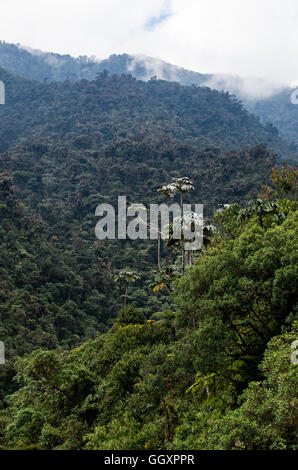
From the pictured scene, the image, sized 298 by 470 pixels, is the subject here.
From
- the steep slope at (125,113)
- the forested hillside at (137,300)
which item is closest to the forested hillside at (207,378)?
the forested hillside at (137,300)

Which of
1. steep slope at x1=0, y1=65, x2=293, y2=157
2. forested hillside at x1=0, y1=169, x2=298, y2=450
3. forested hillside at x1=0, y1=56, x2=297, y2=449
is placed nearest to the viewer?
forested hillside at x1=0, y1=169, x2=298, y2=450

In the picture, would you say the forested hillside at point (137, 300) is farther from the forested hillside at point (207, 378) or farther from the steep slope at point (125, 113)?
the steep slope at point (125, 113)

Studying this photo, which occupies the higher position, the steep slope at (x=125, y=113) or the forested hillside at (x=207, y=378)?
the steep slope at (x=125, y=113)

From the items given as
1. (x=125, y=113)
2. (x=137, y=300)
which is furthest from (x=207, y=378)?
(x=125, y=113)

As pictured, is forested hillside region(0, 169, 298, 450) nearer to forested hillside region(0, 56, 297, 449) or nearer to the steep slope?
forested hillside region(0, 56, 297, 449)

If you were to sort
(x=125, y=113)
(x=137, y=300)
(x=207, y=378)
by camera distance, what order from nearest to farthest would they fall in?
(x=207, y=378)
(x=137, y=300)
(x=125, y=113)

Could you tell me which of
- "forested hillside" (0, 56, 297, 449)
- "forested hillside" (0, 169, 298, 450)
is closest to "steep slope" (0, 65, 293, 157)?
"forested hillside" (0, 56, 297, 449)

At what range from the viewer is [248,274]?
34.3 ft

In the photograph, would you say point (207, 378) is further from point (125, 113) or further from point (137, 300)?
point (125, 113)

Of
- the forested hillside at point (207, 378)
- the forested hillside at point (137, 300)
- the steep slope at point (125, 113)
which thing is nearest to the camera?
the forested hillside at point (207, 378)
